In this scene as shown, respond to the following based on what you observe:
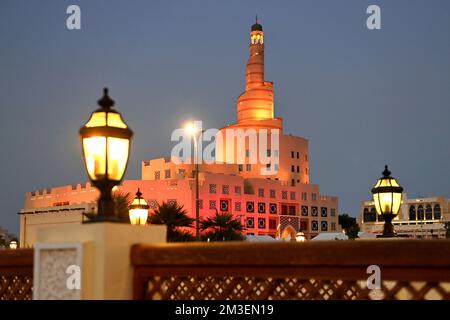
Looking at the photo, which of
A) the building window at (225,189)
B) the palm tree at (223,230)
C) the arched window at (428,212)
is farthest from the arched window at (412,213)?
the palm tree at (223,230)

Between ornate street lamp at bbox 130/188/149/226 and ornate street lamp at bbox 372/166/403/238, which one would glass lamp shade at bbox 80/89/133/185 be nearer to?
ornate street lamp at bbox 372/166/403/238

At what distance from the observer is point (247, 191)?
9112 cm

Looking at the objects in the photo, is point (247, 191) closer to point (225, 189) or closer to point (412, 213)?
point (225, 189)

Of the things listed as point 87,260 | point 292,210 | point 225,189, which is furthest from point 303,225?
point 87,260

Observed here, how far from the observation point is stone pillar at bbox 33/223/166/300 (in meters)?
5.41

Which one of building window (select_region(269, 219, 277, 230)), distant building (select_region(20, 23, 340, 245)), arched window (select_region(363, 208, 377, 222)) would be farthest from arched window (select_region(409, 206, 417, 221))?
building window (select_region(269, 219, 277, 230))

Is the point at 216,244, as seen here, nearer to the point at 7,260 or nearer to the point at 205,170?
the point at 7,260
